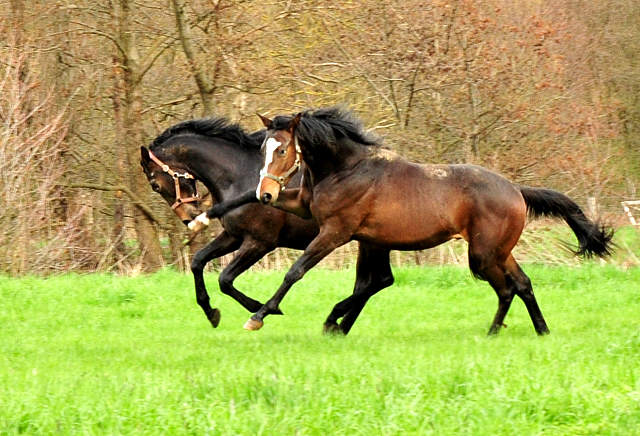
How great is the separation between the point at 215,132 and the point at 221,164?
0.46 meters

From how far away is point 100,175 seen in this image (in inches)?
737

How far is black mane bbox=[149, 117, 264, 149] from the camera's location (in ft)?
33.1

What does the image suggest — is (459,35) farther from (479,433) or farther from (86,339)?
(479,433)

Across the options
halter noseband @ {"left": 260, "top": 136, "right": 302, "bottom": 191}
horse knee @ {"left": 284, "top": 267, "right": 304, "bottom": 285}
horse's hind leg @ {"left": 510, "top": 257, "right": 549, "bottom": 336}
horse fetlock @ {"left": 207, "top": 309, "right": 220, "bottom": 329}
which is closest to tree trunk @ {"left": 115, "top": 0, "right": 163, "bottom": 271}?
horse fetlock @ {"left": 207, "top": 309, "right": 220, "bottom": 329}

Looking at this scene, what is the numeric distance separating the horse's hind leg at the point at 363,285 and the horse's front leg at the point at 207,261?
1219 mm

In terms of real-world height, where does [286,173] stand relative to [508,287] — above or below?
above

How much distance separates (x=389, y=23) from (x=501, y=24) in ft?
8.28

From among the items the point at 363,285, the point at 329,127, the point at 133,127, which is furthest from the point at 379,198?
the point at 133,127

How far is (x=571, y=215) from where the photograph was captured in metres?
9.80

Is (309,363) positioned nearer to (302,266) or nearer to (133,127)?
(302,266)

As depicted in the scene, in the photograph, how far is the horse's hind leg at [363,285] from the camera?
927cm

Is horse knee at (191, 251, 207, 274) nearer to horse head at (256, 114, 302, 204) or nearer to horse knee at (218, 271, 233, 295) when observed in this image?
horse knee at (218, 271, 233, 295)

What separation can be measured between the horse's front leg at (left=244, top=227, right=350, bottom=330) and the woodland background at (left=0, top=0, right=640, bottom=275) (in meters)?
9.04

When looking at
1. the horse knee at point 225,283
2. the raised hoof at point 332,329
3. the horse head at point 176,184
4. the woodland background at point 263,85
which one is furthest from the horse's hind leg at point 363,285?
the woodland background at point 263,85
